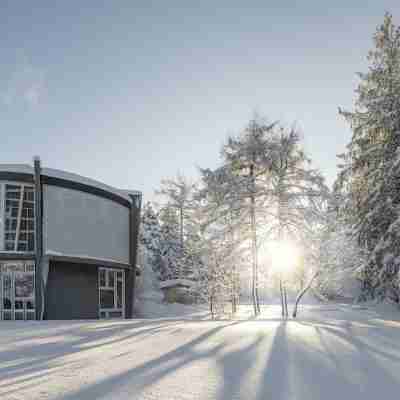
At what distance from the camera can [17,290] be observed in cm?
1628

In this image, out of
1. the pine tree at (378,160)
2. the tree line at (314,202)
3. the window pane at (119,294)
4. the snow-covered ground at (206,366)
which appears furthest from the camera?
the window pane at (119,294)

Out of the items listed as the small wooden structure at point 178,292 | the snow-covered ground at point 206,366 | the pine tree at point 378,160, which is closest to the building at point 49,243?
the snow-covered ground at point 206,366

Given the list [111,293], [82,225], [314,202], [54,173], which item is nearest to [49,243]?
[82,225]

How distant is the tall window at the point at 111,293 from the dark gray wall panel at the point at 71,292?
0.68 metres

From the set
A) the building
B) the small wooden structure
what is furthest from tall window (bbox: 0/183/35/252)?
the small wooden structure

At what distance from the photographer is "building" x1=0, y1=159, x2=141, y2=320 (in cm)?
1586

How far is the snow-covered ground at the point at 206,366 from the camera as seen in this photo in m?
3.89

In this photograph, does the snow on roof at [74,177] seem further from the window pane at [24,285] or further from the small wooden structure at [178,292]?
the small wooden structure at [178,292]

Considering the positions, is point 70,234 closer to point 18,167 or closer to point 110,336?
point 18,167

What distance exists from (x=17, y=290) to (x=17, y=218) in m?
3.01

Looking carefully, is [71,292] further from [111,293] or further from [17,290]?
[111,293]

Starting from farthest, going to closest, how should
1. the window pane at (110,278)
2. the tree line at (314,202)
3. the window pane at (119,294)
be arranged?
the window pane at (119,294), the window pane at (110,278), the tree line at (314,202)

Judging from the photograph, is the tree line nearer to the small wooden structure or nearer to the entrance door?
the entrance door

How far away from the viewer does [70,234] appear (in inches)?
656
